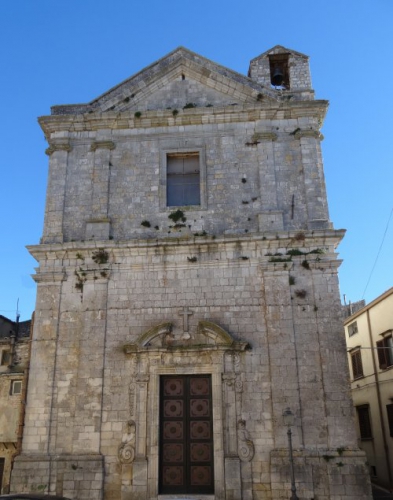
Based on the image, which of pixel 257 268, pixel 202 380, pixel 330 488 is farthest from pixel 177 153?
pixel 330 488

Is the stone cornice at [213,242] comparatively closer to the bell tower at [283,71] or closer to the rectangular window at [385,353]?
the bell tower at [283,71]

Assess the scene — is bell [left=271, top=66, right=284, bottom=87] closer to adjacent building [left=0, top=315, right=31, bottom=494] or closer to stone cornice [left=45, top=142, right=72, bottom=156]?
stone cornice [left=45, top=142, right=72, bottom=156]

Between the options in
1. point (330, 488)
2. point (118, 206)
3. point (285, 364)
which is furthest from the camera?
point (118, 206)

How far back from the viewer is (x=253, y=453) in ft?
42.0

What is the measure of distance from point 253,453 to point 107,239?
6985mm

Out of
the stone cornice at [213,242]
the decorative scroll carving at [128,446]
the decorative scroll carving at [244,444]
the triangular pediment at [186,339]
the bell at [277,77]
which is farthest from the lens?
the bell at [277,77]

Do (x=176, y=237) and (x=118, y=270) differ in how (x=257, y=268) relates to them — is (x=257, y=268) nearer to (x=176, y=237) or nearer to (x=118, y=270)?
(x=176, y=237)

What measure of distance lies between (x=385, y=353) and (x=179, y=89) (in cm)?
1218

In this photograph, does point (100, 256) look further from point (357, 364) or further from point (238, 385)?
point (357, 364)

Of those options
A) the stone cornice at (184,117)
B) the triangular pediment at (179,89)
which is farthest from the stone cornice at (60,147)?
the triangular pediment at (179,89)

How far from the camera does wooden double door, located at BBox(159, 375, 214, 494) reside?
1287cm

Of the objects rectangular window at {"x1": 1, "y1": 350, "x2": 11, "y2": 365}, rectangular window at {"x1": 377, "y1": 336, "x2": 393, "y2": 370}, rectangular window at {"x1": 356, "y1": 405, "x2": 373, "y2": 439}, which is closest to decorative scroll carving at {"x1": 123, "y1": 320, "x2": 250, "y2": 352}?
rectangular window at {"x1": 377, "y1": 336, "x2": 393, "y2": 370}

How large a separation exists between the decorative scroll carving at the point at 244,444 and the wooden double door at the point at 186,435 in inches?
28.4

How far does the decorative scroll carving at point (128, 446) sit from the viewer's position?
42.5 ft
